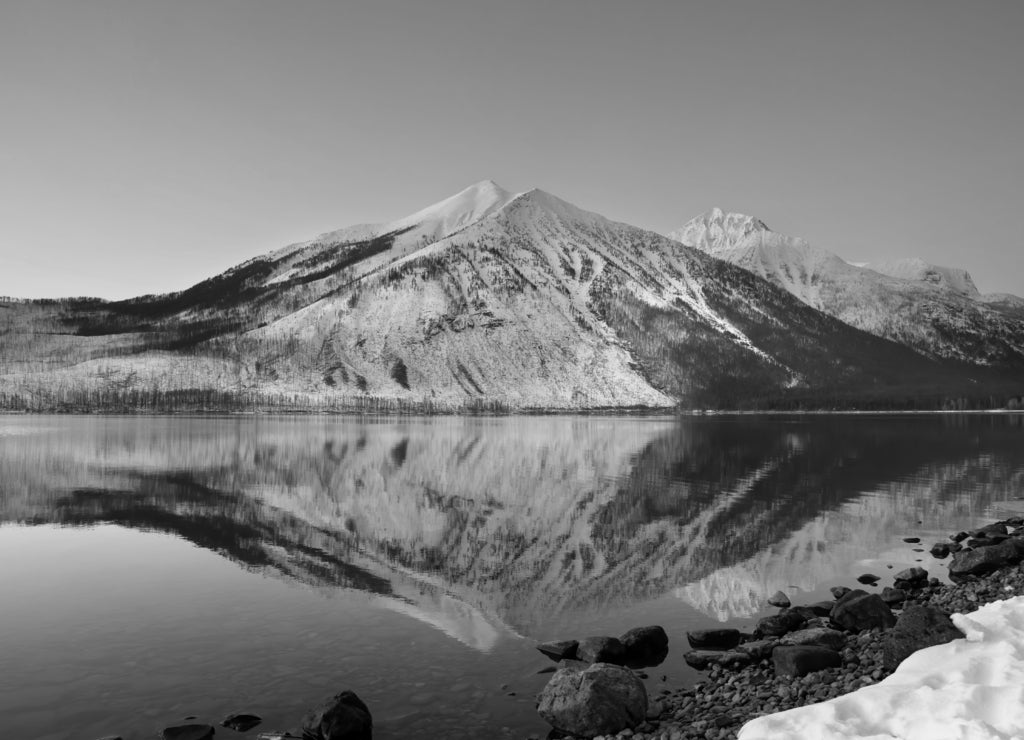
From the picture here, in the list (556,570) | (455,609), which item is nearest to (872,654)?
(455,609)

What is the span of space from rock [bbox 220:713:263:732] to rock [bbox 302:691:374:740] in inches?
54.5

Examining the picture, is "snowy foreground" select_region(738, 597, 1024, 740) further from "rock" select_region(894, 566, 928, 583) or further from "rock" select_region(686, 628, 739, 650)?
"rock" select_region(894, 566, 928, 583)

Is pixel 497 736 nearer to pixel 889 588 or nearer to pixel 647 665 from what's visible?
pixel 647 665

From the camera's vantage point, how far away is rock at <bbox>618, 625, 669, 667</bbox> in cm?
2161

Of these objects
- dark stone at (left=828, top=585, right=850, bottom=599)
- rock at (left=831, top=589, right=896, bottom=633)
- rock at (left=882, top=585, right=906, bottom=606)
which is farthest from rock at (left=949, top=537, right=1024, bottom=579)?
rock at (left=831, top=589, right=896, bottom=633)

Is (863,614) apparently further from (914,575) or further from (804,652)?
(914,575)

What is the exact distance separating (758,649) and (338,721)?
40.3 ft

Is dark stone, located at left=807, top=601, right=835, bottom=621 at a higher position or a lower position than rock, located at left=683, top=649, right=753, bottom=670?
lower

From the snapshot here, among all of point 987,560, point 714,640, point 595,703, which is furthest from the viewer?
point 987,560

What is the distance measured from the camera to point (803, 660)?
18.9 metres

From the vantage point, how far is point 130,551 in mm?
36969

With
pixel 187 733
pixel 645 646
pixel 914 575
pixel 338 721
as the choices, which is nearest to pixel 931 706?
pixel 645 646

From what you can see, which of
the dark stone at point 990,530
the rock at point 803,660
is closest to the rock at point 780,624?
the rock at point 803,660

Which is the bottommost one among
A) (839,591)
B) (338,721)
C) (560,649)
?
(839,591)
